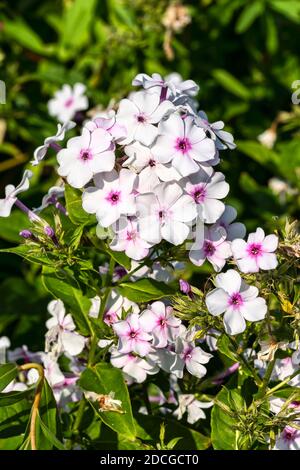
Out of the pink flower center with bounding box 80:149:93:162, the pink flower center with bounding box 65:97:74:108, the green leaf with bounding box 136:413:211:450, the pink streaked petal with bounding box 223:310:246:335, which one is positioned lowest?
the green leaf with bounding box 136:413:211:450

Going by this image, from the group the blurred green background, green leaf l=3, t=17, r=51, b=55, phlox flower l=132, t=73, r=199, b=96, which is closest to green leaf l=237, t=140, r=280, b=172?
the blurred green background

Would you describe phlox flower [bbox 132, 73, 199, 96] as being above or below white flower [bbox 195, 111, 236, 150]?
above

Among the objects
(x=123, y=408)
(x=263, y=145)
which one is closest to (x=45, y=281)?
(x=123, y=408)

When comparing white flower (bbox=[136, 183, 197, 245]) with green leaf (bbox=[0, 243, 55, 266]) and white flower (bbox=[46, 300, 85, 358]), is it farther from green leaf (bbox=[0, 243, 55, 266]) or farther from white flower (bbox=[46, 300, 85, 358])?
white flower (bbox=[46, 300, 85, 358])

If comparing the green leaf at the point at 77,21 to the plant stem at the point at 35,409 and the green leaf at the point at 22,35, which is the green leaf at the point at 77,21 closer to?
the green leaf at the point at 22,35

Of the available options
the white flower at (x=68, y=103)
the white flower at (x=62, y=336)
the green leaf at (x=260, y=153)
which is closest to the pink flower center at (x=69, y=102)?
the white flower at (x=68, y=103)

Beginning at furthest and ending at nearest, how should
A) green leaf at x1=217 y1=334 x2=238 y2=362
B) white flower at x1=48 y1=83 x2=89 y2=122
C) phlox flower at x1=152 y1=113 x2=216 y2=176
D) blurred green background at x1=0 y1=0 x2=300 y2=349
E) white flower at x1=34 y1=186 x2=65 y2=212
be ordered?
blurred green background at x1=0 y1=0 x2=300 y2=349 → white flower at x1=48 y1=83 x2=89 y2=122 → white flower at x1=34 y1=186 x2=65 y2=212 → green leaf at x1=217 y1=334 x2=238 y2=362 → phlox flower at x1=152 y1=113 x2=216 y2=176

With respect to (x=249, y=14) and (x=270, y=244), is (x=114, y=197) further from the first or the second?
(x=249, y=14)
